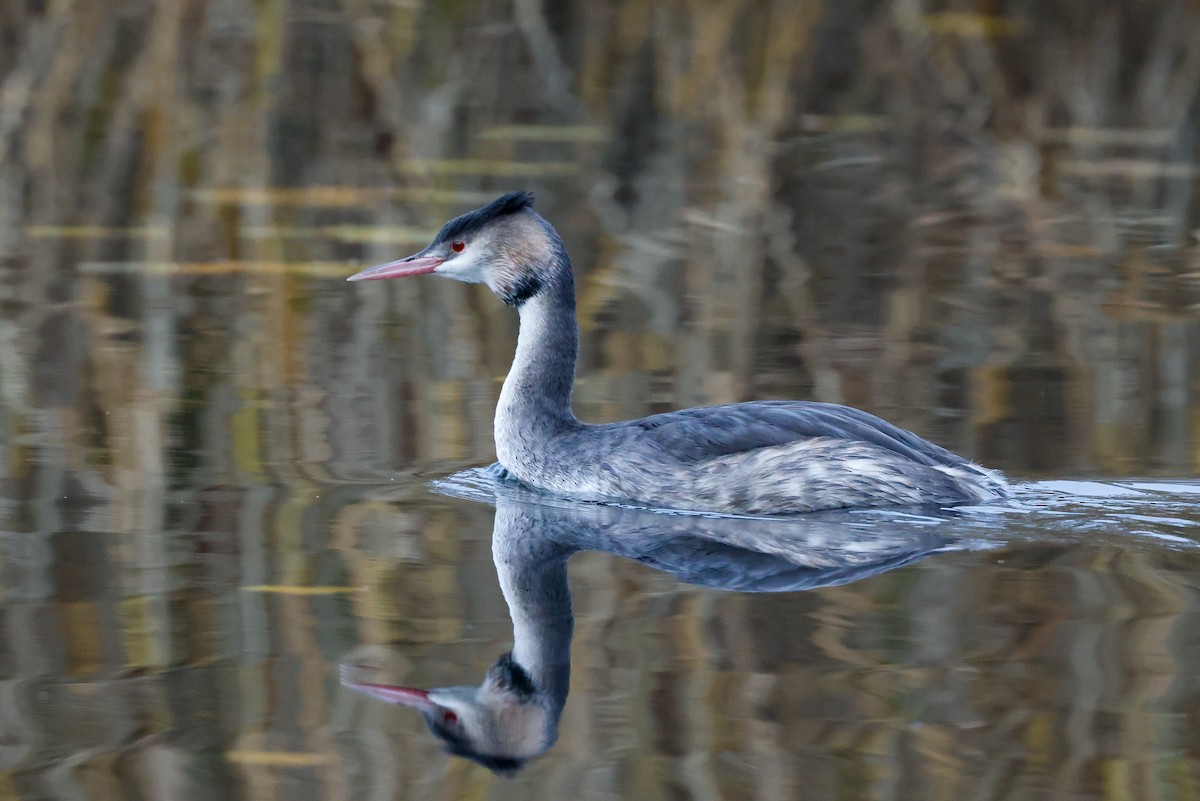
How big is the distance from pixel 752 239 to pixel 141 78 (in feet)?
20.1

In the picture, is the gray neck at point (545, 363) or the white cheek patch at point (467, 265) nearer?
Answer: the gray neck at point (545, 363)

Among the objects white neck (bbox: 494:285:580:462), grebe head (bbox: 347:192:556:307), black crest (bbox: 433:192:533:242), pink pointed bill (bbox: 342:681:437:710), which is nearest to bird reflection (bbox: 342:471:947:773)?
pink pointed bill (bbox: 342:681:437:710)

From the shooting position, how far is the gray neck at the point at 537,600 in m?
4.64

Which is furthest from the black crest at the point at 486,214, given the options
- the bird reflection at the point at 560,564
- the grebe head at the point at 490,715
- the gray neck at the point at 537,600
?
the grebe head at the point at 490,715

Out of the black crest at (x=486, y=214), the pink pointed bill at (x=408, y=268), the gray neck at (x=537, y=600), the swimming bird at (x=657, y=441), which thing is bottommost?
the gray neck at (x=537, y=600)

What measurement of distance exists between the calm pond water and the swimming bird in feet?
0.44

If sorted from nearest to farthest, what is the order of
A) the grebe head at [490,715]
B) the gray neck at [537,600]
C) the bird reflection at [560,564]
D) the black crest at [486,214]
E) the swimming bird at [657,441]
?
the grebe head at [490,715] → the bird reflection at [560,564] → the gray neck at [537,600] → the swimming bird at [657,441] → the black crest at [486,214]

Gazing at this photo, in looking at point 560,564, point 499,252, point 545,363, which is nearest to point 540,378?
point 545,363

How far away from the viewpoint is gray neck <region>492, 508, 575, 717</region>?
464cm

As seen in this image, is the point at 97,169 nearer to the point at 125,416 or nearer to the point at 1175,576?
the point at 125,416

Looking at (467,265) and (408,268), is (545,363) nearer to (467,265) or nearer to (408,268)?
(467,265)

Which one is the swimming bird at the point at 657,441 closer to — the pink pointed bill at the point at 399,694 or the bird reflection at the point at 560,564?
the bird reflection at the point at 560,564

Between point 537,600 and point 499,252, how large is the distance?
2.04 metres

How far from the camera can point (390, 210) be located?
37.7 ft
